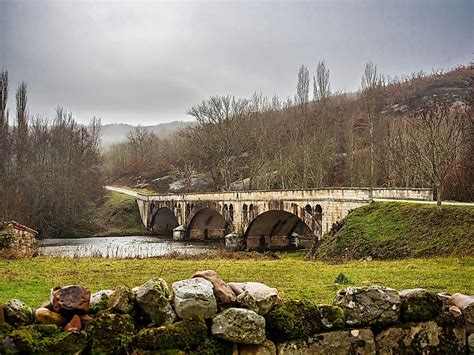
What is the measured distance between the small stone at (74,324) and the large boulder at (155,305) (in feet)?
2.25

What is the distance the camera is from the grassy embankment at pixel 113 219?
200 ft

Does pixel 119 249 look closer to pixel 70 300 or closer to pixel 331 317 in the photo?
pixel 70 300

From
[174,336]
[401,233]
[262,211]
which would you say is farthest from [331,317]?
[262,211]

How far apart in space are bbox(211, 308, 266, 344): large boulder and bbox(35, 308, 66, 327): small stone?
176cm

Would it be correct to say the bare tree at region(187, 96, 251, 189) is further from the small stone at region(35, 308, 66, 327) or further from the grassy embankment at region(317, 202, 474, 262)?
the small stone at region(35, 308, 66, 327)

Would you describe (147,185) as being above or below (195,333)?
above

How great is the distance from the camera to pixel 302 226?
47156mm

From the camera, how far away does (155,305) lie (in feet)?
18.1

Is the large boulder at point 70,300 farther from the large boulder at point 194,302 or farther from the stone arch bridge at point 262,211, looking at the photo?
the stone arch bridge at point 262,211

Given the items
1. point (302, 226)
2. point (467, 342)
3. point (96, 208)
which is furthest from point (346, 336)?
point (96, 208)

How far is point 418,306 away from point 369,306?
0.76 meters

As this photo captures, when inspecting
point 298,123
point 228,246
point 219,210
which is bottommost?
point 228,246

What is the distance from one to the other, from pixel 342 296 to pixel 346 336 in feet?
1.65

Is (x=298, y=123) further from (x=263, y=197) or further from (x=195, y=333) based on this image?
(x=195, y=333)
